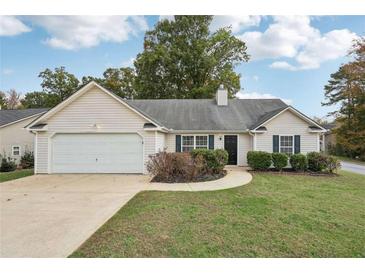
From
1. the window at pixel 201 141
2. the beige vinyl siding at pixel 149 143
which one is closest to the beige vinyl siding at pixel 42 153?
the beige vinyl siding at pixel 149 143

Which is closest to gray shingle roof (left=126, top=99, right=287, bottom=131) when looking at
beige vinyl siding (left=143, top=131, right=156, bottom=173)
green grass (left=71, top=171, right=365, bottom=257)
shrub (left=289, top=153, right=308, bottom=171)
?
beige vinyl siding (left=143, top=131, right=156, bottom=173)

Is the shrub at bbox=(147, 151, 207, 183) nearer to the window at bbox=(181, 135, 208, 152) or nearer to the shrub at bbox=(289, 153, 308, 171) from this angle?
the window at bbox=(181, 135, 208, 152)

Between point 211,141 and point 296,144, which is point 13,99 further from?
point 296,144

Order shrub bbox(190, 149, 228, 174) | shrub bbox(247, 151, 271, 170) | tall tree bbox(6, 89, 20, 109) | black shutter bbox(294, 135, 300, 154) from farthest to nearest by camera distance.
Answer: tall tree bbox(6, 89, 20, 109), black shutter bbox(294, 135, 300, 154), shrub bbox(247, 151, 271, 170), shrub bbox(190, 149, 228, 174)

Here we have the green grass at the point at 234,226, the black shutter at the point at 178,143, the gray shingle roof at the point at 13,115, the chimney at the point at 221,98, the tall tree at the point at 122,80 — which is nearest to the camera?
the green grass at the point at 234,226

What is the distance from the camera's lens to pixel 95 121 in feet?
39.2

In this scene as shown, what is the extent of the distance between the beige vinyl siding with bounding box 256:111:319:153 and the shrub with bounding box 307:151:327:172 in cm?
145

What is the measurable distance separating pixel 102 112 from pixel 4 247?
28.8 ft

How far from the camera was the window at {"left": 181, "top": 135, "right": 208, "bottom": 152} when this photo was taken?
14.5 m

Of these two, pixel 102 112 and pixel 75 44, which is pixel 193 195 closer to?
pixel 102 112

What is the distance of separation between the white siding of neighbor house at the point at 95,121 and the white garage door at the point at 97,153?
33cm

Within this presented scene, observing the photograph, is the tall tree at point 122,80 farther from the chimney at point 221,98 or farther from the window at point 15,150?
the chimney at point 221,98

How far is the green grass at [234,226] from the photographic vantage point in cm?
374
